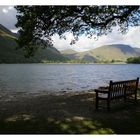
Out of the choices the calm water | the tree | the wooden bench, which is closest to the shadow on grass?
the wooden bench

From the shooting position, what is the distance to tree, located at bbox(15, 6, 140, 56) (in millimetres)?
17641

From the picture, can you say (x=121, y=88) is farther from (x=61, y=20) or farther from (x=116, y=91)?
(x=61, y=20)

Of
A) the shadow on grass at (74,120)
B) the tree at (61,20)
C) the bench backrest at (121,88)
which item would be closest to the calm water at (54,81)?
the tree at (61,20)

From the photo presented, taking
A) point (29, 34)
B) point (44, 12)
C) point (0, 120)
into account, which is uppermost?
point (44, 12)

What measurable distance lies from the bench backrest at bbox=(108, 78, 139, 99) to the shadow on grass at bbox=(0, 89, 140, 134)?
624mm

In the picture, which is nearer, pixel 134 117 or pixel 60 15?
pixel 134 117

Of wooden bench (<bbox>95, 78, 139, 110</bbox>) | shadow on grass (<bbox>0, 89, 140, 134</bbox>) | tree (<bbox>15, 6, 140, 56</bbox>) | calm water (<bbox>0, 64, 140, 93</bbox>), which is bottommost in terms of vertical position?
calm water (<bbox>0, 64, 140, 93</bbox>)

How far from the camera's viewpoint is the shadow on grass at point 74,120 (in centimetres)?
1005

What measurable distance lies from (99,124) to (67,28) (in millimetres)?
10618

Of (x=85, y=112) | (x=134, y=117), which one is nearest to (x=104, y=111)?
(x=85, y=112)

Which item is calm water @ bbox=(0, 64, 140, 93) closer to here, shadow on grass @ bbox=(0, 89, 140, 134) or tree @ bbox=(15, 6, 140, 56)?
tree @ bbox=(15, 6, 140, 56)

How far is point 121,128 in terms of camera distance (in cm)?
1030
